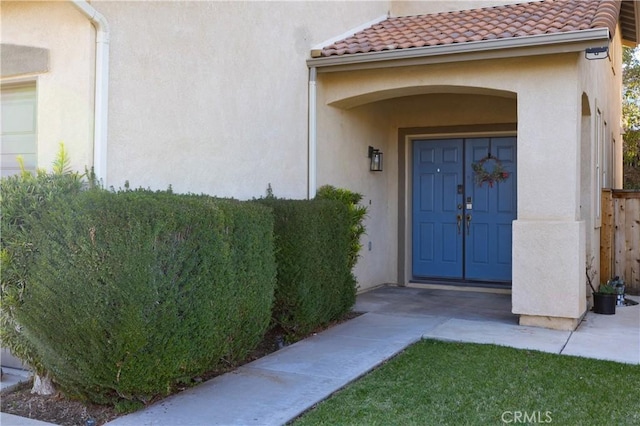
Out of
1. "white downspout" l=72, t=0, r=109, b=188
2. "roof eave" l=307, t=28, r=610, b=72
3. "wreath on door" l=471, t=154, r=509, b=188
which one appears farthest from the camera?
"wreath on door" l=471, t=154, r=509, b=188

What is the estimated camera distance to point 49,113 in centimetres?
502

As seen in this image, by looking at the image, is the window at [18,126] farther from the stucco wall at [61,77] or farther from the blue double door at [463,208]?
the blue double door at [463,208]

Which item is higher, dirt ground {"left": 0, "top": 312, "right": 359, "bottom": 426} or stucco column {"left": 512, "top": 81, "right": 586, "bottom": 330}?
stucco column {"left": 512, "top": 81, "right": 586, "bottom": 330}

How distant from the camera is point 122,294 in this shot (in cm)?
387

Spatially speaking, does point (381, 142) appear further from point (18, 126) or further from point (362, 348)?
point (18, 126)

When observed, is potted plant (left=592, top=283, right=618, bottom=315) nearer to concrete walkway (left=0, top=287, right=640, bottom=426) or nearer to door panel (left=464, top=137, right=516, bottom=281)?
concrete walkway (left=0, top=287, right=640, bottom=426)

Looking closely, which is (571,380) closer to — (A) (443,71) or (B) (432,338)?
(B) (432,338)

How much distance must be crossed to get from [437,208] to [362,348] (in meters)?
4.79

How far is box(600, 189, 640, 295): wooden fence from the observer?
9531 mm

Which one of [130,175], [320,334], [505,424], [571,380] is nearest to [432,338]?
[320,334]

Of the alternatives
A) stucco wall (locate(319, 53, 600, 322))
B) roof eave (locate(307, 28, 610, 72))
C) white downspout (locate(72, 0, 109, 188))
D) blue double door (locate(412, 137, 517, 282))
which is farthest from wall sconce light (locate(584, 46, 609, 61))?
white downspout (locate(72, 0, 109, 188))

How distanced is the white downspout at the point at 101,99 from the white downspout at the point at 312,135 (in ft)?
11.0

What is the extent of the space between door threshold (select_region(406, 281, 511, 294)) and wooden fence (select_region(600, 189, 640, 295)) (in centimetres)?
168

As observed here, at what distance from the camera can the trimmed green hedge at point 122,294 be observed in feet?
12.7
